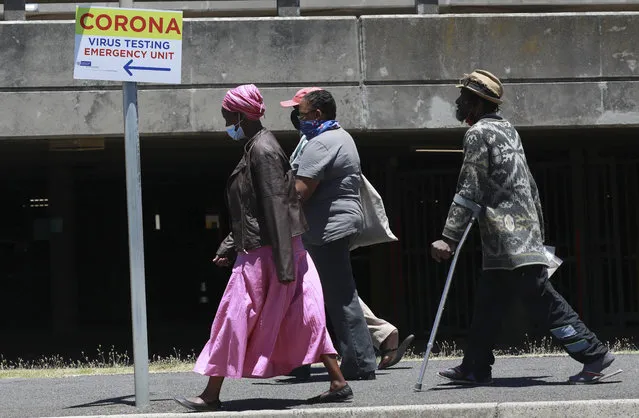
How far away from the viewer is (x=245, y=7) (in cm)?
1076

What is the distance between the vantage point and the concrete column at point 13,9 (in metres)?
10.5

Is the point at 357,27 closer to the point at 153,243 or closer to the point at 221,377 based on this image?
A: the point at 221,377

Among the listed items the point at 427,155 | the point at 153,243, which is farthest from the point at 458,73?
the point at 153,243

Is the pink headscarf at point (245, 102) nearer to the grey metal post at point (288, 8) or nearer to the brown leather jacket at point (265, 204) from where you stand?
the brown leather jacket at point (265, 204)

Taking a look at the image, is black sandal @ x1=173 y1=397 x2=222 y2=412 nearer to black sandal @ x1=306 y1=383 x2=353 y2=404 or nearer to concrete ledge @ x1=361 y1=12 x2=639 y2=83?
black sandal @ x1=306 y1=383 x2=353 y2=404

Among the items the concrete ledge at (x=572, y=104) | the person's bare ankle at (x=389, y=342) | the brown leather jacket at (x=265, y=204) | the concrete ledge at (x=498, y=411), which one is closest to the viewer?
the concrete ledge at (x=498, y=411)

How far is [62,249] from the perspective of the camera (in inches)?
768

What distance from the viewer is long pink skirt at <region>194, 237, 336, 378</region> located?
5.94m

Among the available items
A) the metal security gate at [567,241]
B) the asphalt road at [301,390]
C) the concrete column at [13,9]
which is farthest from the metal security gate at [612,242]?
the concrete column at [13,9]

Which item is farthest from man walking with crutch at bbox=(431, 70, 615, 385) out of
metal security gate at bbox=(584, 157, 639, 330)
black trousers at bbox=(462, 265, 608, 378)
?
metal security gate at bbox=(584, 157, 639, 330)

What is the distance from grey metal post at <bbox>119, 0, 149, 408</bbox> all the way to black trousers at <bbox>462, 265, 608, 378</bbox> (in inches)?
74.2

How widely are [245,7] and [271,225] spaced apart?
206 inches

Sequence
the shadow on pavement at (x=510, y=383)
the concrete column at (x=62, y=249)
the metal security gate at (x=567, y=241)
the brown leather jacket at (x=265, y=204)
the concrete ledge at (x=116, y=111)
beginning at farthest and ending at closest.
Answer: the concrete column at (x=62, y=249) < the metal security gate at (x=567, y=241) < the concrete ledge at (x=116, y=111) < the shadow on pavement at (x=510, y=383) < the brown leather jacket at (x=265, y=204)

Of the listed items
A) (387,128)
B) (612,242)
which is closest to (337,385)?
(387,128)
